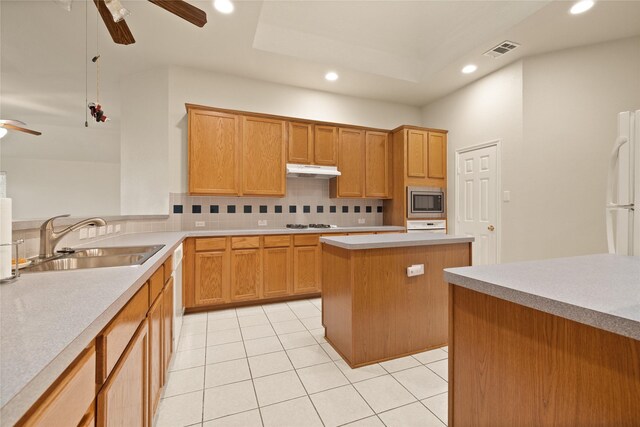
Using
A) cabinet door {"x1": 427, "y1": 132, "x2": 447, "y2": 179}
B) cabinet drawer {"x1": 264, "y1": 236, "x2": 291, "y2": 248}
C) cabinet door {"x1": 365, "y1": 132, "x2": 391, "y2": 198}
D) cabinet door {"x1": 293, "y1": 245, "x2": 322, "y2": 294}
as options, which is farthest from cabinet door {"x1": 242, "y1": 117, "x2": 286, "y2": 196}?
cabinet door {"x1": 427, "y1": 132, "x2": 447, "y2": 179}

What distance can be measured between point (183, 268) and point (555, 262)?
10.3 feet

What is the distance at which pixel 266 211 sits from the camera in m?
3.96

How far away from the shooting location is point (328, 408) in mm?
1584

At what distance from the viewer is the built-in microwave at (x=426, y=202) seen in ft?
13.7

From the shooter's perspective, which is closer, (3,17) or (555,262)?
(555,262)

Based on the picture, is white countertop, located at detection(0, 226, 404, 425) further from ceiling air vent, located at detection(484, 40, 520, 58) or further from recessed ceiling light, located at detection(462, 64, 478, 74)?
recessed ceiling light, located at detection(462, 64, 478, 74)

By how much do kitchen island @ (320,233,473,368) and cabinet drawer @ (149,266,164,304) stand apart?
1.17 m

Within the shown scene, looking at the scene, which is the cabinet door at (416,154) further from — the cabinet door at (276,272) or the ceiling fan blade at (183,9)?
the ceiling fan blade at (183,9)

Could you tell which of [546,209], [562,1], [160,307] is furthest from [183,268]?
[562,1]

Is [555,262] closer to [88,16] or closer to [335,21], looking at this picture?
[335,21]

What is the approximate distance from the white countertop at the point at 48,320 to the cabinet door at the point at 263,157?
2454 mm

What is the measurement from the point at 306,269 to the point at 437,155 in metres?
2.76

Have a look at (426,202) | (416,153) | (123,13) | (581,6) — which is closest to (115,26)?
(123,13)

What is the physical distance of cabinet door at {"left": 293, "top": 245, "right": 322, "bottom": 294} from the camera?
3502 millimetres
